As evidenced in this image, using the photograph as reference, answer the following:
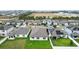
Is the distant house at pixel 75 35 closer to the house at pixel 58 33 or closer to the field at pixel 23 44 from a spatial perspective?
the house at pixel 58 33

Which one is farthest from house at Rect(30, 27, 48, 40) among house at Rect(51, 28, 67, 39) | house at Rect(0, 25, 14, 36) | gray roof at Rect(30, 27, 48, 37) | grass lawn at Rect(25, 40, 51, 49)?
house at Rect(0, 25, 14, 36)

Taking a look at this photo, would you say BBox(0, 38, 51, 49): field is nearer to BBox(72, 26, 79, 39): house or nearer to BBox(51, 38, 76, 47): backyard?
BBox(51, 38, 76, 47): backyard

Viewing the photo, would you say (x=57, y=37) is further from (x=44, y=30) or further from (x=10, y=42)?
(x=10, y=42)

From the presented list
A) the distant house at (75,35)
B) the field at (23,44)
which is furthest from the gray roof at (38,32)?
the distant house at (75,35)

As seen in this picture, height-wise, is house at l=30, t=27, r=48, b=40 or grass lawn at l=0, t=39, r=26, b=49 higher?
house at l=30, t=27, r=48, b=40
